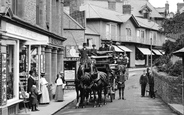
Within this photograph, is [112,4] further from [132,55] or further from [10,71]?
[10,71]

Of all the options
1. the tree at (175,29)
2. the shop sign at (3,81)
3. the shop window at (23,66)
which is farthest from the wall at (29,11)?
the tree at (175,29)

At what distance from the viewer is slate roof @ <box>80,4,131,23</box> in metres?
48.5

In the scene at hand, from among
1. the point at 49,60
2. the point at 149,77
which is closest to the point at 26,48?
the point at 49,60

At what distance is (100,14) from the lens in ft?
161

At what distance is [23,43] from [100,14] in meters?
32.0

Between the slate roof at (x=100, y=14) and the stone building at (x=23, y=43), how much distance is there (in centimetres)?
2079

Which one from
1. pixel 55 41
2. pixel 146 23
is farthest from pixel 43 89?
pixel 146 23

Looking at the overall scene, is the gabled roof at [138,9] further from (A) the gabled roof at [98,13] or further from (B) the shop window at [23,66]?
(B) the shop window at [23,66]

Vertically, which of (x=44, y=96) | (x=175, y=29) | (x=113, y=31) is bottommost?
(x=44, y=96)

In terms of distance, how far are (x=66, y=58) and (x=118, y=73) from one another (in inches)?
481

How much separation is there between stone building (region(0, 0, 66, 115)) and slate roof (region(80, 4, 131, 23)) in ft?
68.2

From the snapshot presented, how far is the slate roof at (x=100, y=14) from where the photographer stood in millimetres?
48500

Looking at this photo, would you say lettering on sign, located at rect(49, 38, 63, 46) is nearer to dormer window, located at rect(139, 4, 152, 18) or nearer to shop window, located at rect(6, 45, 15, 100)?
shop window, located at rect(6, 45, 15, 100)

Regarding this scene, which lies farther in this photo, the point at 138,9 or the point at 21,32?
the point at 138,9
